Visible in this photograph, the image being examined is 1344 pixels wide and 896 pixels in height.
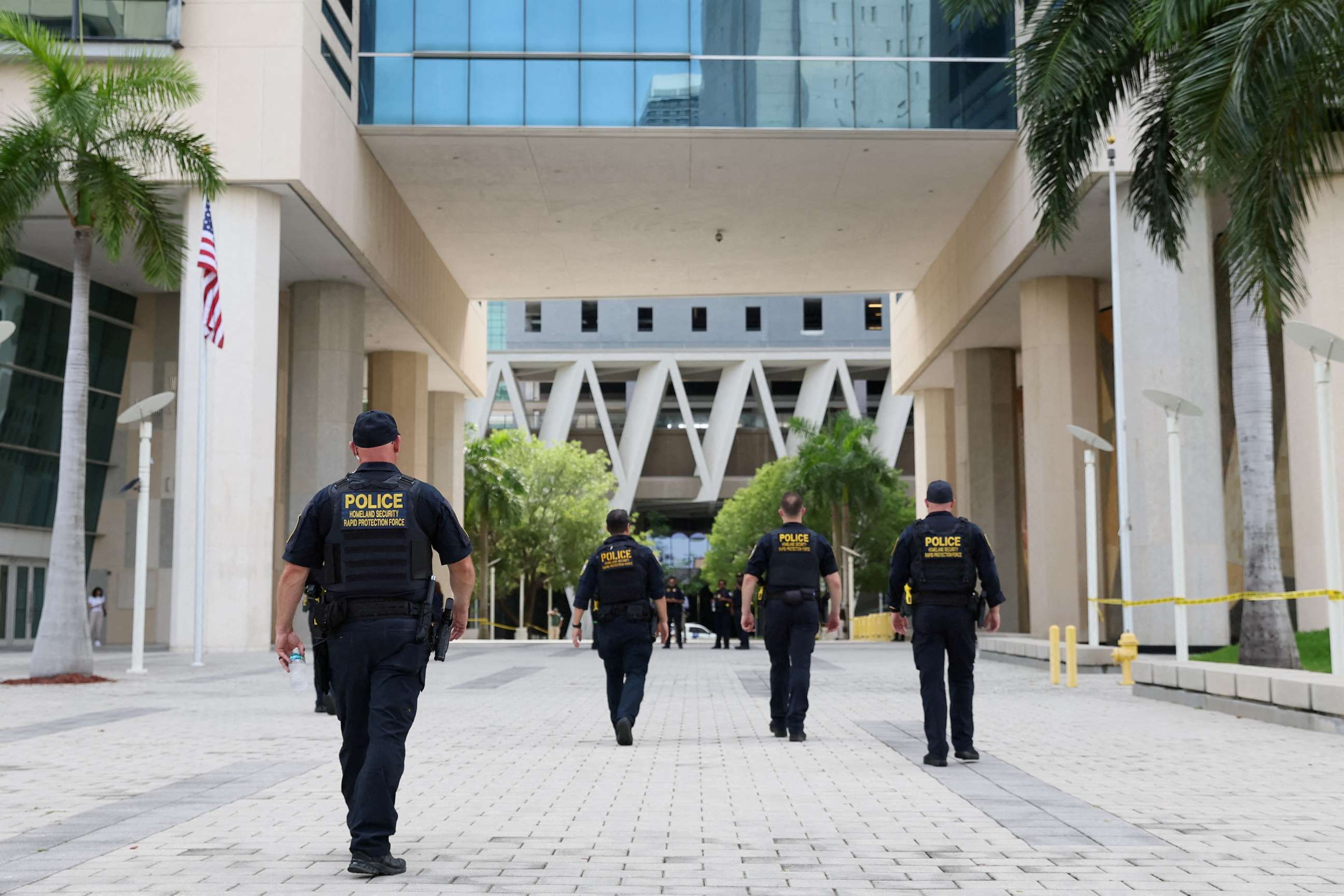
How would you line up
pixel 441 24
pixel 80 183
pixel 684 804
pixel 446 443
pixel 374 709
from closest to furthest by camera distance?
pixel 374 709, pixel 684 804, pixel 80 183, pixel 441 24, pixel 446 443

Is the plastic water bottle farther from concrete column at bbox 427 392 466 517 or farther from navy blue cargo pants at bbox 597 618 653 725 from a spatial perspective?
concrete column at bbox 427 392 466 517

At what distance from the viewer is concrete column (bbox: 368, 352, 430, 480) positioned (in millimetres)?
45062

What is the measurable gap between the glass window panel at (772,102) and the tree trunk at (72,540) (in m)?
15.8

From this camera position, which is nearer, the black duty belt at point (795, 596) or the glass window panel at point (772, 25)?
the black duty belt at point (795, 596)

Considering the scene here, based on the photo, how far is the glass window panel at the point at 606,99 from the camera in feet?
103

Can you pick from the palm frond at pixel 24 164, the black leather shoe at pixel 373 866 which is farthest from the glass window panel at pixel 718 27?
the black leather shoe at pixel 373 866

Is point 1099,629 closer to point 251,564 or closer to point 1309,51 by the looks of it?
point 251,564

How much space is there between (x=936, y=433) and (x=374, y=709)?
48395 millimetres

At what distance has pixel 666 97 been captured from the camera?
3178 centimetres

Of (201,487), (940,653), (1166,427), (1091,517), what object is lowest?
(940,653)

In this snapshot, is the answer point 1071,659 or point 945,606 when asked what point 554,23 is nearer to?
point 1071,659

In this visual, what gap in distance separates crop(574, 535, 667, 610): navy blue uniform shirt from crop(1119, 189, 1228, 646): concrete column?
711 inches

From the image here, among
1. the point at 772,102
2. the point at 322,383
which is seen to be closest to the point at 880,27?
the point at 772,102

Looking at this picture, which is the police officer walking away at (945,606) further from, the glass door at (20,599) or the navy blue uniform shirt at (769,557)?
the glass door at (20,599)
